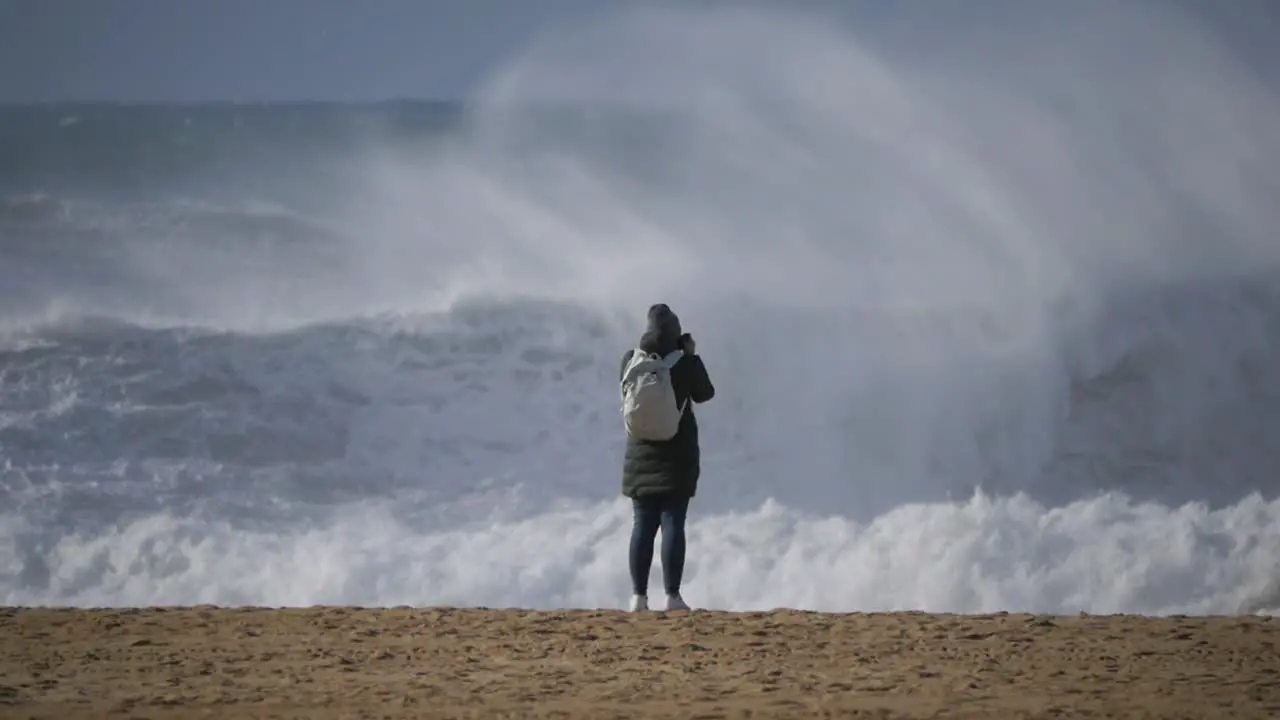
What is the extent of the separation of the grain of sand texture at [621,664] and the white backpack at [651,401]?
73 cm

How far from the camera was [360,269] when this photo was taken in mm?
16172

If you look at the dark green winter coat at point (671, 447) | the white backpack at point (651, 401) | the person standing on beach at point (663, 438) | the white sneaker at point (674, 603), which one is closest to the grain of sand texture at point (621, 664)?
the white sneaker at point (674, 603)

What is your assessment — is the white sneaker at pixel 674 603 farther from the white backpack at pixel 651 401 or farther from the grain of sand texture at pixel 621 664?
the white backpack at pixel 651 401

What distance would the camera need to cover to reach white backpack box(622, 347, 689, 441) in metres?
6.64

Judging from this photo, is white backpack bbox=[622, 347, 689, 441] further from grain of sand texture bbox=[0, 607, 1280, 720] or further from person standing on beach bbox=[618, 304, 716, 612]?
grain of sand texture bbox=[0, 607, 1280, 720]

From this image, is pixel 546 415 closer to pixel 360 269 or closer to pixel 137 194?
pixel 360 269

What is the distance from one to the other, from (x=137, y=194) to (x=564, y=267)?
7285 mm

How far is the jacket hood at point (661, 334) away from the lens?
6.80 meters

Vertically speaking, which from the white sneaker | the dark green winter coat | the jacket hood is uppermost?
the jacket hood

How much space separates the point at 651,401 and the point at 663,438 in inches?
6.4

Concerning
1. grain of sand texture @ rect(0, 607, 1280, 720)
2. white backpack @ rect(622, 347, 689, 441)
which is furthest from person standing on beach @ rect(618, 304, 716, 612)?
grain of sand texture @ rect(0, 607, 1280, 720)

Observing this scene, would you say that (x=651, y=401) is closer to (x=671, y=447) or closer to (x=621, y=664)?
(x=671, y=447)

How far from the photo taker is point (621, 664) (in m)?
5.64

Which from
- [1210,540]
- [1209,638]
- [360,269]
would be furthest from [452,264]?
[1209,638]
